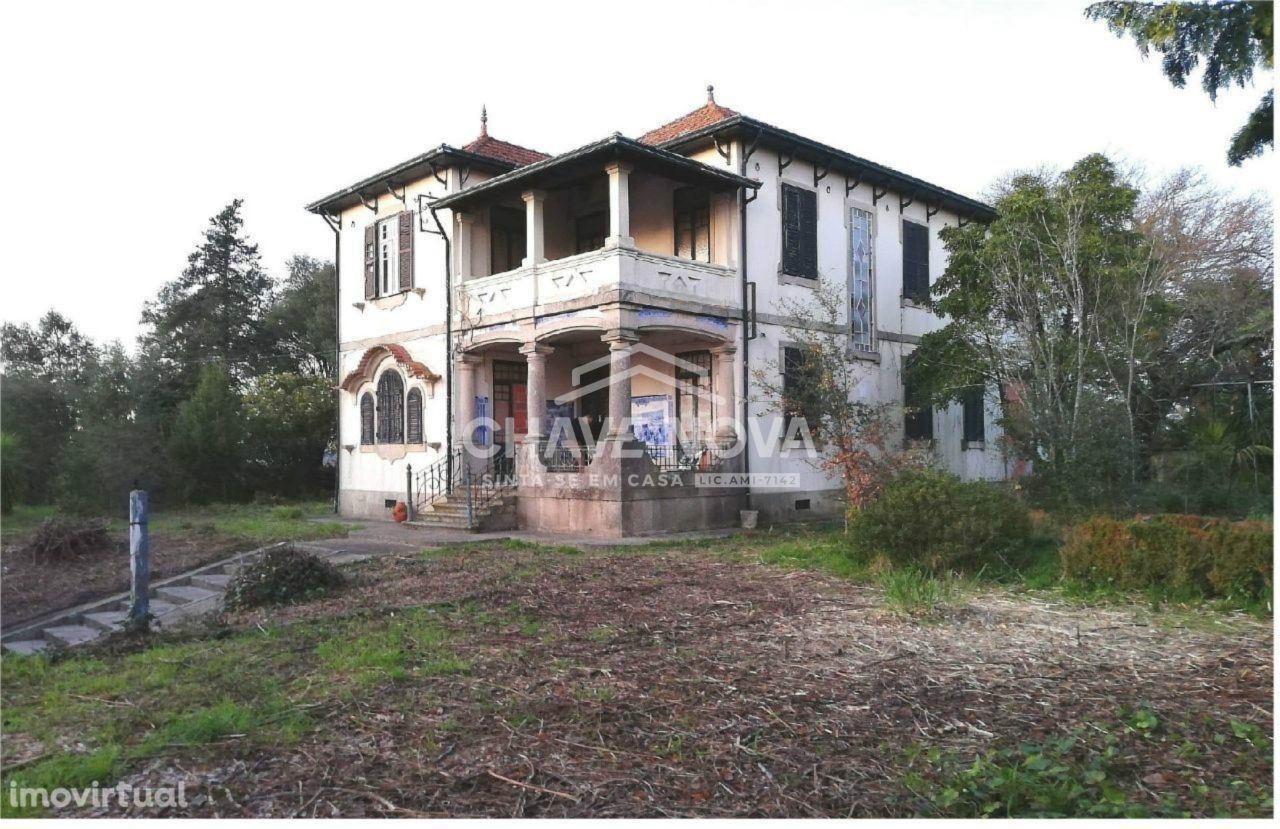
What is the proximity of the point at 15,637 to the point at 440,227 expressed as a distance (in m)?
11.0

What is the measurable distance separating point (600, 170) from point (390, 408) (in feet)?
24.9

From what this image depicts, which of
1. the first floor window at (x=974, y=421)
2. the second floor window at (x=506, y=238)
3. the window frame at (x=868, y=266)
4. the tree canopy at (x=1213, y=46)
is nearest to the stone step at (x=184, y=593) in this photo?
the second floor window at (x=506, y=238)

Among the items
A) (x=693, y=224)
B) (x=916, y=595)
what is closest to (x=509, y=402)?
(x=693, y=224)

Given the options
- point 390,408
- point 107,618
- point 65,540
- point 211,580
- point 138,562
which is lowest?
point 107,618

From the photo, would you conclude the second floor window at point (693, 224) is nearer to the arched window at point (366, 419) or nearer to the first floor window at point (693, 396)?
the first floor window at point (693, 396)

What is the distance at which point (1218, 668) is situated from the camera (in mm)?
5496

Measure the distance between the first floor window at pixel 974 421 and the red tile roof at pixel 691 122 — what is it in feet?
30.6

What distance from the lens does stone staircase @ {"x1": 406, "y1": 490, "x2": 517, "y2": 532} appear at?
48.8 ft

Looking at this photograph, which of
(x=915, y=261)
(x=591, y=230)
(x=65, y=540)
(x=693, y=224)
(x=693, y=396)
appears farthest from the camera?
(x=915, y=261)

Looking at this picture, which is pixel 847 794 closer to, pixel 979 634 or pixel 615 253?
pixel 979 634

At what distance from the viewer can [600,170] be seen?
14562 millimetres

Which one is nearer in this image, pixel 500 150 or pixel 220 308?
pixel 500 150

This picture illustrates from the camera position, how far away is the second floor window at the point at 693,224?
52.7ft

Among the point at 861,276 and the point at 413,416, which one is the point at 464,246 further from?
the point at 861,276
